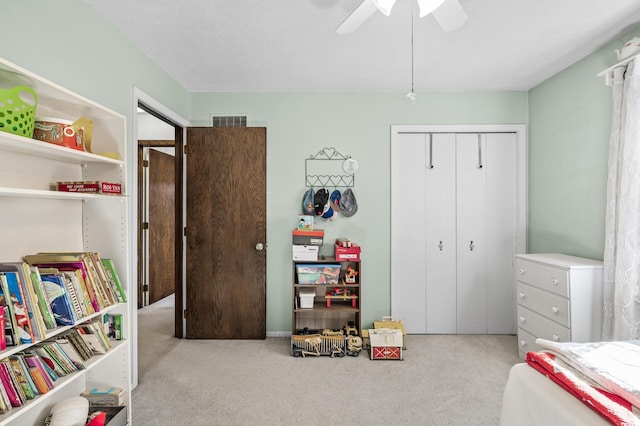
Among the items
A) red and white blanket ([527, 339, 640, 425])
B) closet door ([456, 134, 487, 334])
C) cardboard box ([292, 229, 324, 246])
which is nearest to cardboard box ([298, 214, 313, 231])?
cardboard box ([292, 229, 324, 246])

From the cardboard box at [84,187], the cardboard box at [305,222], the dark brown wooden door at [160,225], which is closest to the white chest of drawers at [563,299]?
the cardboard box at [305,222]

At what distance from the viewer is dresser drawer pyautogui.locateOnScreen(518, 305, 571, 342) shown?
2439 mm

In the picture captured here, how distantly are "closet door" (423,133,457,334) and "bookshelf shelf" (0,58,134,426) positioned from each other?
110 inches

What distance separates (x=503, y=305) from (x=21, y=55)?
14.0 feet

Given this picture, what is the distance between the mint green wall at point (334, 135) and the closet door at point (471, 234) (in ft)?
1.19

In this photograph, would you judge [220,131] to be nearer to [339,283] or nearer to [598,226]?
[339,283]

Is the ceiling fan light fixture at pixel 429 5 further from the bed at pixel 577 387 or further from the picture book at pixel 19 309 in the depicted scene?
the picture book at pixel 19 309

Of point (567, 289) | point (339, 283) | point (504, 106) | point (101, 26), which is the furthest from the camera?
point (504, 106)

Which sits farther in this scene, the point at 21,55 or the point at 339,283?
the point at 339,283

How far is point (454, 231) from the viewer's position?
3.51 meters

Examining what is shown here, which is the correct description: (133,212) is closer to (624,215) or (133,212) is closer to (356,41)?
(356,41)

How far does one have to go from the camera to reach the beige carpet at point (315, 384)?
2125 millimetres

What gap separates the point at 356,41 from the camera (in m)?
2.45

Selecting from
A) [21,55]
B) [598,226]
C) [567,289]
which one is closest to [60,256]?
[21,55]
